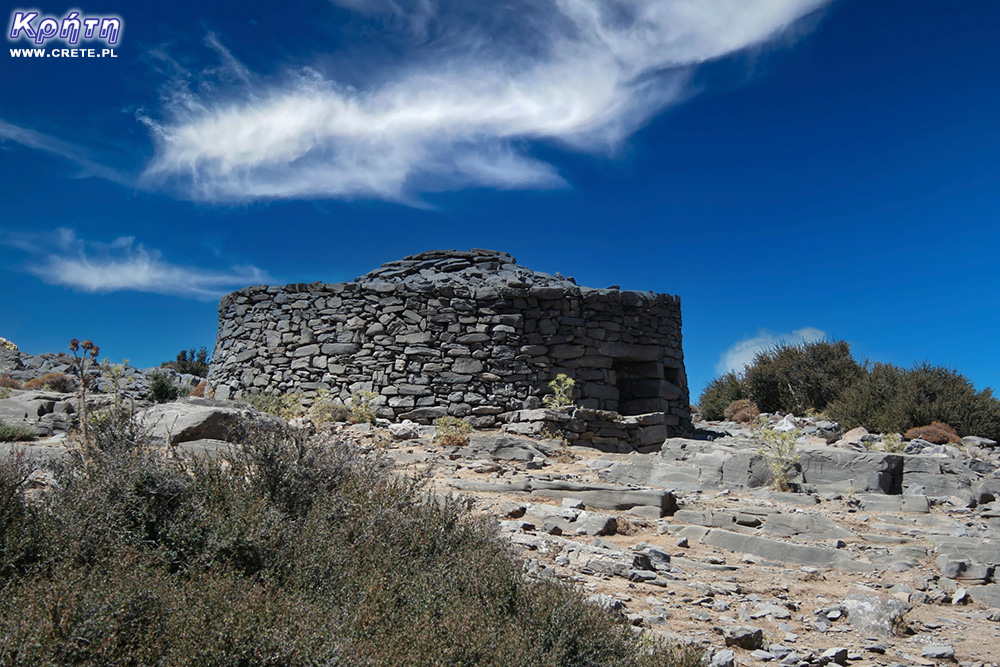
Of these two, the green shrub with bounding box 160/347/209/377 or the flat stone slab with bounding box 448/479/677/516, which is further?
the green shrub with bounding box 160/347/209/377

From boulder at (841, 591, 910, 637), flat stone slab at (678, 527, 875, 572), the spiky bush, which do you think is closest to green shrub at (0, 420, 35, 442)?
flat stone slab at (678, 527, 875, 572)

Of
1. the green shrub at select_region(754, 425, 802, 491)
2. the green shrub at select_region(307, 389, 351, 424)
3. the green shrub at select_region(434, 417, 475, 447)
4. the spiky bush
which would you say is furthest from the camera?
the spiky bush

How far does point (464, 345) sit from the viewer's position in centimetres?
1295

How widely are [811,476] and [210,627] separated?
25.5 ft

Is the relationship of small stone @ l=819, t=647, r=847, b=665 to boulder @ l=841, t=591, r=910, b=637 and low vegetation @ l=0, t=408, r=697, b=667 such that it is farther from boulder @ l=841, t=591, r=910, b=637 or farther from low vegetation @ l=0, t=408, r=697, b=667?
low vegetation @ l=0, t=408, r=697, b=667

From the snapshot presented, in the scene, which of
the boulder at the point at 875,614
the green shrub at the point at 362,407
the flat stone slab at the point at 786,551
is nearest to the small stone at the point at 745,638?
the boulder at the point at 875,614

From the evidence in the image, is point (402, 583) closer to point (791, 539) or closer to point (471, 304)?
point (791, 539)

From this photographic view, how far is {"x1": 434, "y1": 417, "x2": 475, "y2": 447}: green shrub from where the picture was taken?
384 inches

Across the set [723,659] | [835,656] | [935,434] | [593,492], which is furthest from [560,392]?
[723,659]

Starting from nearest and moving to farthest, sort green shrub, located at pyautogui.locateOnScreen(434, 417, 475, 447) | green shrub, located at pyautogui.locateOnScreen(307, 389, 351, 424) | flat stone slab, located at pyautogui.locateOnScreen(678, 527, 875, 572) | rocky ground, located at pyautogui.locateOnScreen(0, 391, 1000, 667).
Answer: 1. rocky ground, located at pyautogui.locateOnScreen(0, 391, 1000, 667)
2. flat stone slab, located at pyautogui.locateOnScreen(678, 527, 875, 572)
3. green shrub, located at pyautogui.locateOnScreen(434, 417, 475, 447)
4. green shrub, located at pyautogui.locateOnScreen(307, 389, 351, 424)

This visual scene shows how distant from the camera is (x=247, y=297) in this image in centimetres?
1470

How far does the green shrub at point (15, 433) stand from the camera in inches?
287

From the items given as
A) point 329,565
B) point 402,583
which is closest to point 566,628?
point 402,583

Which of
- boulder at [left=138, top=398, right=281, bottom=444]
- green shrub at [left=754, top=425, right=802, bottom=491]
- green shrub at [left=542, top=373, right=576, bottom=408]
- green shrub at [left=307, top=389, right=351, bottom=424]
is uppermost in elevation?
green shrub at [left=542, top=373, right=576, bottom=408]
